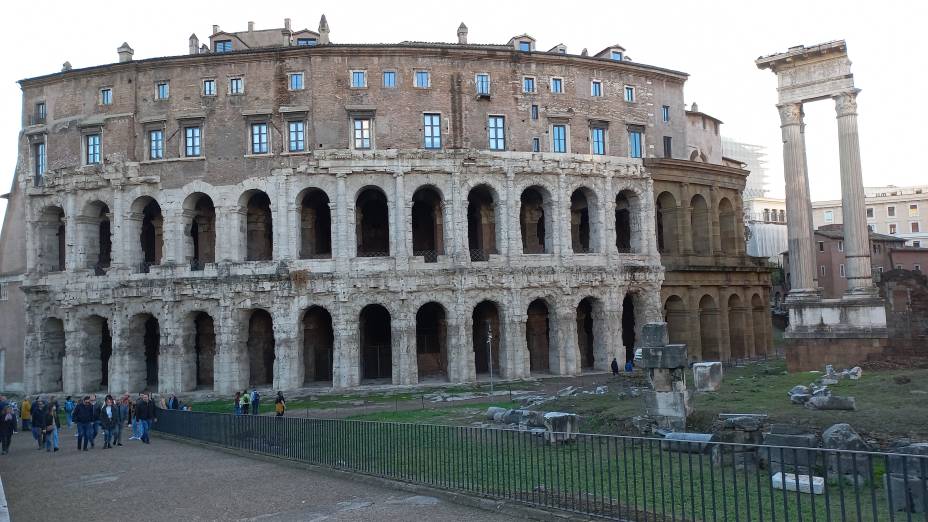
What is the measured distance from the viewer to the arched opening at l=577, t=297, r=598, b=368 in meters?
38.6

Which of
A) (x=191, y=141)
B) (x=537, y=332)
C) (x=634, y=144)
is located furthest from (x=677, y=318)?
(x=191, y=141)

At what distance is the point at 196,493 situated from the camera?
12.6 meters

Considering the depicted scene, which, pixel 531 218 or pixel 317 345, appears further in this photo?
pixel 531 218

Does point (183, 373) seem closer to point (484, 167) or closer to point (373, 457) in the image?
point (484, 167)

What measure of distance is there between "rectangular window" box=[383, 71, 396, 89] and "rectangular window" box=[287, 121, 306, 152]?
4402 millimetres

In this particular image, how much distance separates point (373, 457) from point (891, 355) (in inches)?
771

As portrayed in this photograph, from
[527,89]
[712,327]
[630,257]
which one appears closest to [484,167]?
[527,89]

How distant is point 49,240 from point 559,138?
2645cm

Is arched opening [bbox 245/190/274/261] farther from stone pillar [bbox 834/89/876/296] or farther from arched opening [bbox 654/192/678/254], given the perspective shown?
stone pillar [bbox 834/89/876/296]

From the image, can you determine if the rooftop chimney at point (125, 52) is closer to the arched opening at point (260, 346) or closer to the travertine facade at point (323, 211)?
the travertine facade at point (323, 211)

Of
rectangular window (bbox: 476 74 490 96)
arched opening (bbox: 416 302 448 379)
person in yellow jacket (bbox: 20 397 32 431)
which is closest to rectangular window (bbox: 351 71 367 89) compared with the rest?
rectangular window (bbox: 476 74 490 96)

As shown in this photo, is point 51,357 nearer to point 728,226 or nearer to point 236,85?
point 236,85

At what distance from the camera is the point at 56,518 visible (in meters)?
11.2

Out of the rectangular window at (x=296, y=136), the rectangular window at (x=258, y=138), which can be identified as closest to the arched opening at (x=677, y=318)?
the rectangular window at (x=296, y=136)
